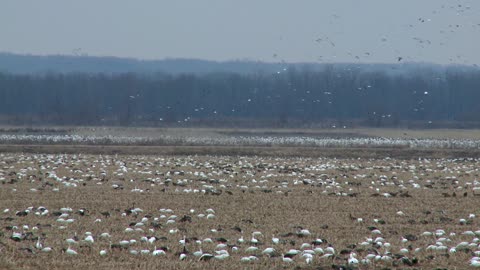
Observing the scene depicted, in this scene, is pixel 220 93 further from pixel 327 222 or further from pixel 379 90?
pixel 327 222

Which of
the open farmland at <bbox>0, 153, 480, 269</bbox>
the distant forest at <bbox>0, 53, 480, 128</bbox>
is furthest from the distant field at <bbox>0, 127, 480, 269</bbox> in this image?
the distant forest at <bbox>0, 53, 480, 128</bbox>

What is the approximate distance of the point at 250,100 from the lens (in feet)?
379

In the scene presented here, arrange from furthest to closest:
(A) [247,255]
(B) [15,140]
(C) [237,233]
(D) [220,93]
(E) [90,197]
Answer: (D) [220,93]
(B) [15,140]
(E) [90,197]
(C) [237,233]
(A) [247,255]

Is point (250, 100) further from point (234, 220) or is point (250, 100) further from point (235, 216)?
point (234, 220)

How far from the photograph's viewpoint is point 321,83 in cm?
12638

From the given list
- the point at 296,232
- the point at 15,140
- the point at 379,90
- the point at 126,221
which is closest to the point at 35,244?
the point at 126,221

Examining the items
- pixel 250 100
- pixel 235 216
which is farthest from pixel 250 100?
pixel 235 216

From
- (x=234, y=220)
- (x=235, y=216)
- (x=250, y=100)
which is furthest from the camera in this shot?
(x=250, y=100)

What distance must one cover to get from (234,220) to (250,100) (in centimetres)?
10051

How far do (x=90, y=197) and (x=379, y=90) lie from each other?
104 meters

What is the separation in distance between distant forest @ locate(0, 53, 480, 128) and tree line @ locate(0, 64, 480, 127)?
0.49 feet

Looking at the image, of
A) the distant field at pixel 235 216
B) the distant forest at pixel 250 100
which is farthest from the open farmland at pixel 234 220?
the distant forest at pixel 250 100

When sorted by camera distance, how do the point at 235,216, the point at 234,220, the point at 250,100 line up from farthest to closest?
1. the point at 250,100
2. the point at 235,216
3. the point at 234,220

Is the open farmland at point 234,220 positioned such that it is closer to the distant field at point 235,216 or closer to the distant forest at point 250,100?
the distant field at point 235,216
